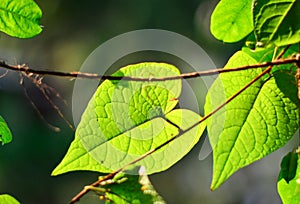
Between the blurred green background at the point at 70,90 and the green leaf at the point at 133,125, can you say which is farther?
the blurred green background at the point at 70,90

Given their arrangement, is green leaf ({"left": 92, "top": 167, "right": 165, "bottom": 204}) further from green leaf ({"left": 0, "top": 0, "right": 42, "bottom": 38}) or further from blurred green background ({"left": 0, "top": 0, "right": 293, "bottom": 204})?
blurred green background ({"left": 0, "top": 0, "right": 293, "bottom": 204})

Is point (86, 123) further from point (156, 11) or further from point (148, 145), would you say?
point (156, 11)

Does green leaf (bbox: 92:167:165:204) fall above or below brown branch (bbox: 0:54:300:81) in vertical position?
below

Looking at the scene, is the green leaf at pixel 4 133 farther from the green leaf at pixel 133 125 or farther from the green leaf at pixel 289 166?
the green leaf at pixel 289 166

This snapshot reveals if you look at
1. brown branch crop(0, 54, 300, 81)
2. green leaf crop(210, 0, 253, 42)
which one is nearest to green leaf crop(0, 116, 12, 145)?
brown branch crop(0, 54, 300, 81)

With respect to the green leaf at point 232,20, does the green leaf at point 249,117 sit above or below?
below

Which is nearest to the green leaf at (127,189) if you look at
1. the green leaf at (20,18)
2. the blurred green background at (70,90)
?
the green leaf at (20,18)
